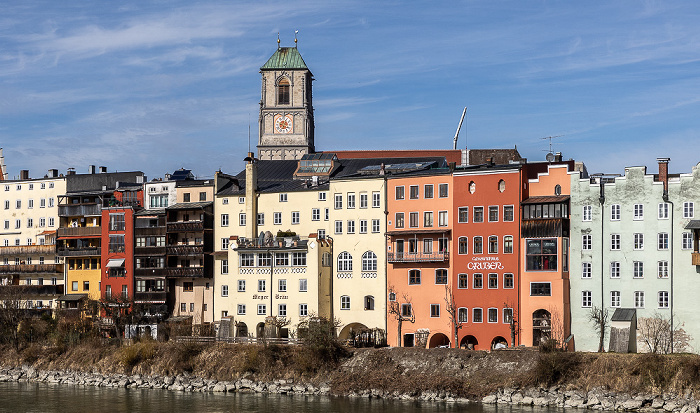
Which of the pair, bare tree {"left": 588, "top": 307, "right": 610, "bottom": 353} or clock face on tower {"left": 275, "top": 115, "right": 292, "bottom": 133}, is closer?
bare tree {"left": 588, "top": 307, "right": 610, "bottom": 353}

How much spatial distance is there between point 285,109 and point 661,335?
75694mm

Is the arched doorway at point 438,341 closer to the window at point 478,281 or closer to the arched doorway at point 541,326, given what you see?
the window at point 478,281

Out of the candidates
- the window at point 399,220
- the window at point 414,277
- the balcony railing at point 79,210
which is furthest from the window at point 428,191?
the balcony railing at point 79,210

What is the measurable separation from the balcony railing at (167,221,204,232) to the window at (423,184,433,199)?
22755 mm

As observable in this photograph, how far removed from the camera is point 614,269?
7819 centimetres

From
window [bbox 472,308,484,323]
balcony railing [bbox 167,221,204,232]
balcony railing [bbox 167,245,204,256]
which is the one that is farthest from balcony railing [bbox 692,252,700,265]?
balcony railing [bbox 167,221,204,232]

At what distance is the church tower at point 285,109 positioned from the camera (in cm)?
13700

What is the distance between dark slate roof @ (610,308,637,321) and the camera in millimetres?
75375

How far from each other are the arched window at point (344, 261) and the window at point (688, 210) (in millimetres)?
29133

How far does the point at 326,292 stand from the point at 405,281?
7.71m

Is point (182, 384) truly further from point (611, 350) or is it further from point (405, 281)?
point (611, 350)

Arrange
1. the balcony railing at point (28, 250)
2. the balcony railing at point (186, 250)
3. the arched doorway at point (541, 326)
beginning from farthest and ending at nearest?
1. the balcony railing at point (28, 250)
2. the balcony railing at point (186, 250)
3. the arched doorway at point (541, 326)

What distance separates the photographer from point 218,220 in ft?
318

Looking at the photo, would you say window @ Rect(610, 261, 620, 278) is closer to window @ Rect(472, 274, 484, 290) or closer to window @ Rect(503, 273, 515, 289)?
window @ Rect(503, 273, 515, 289)
